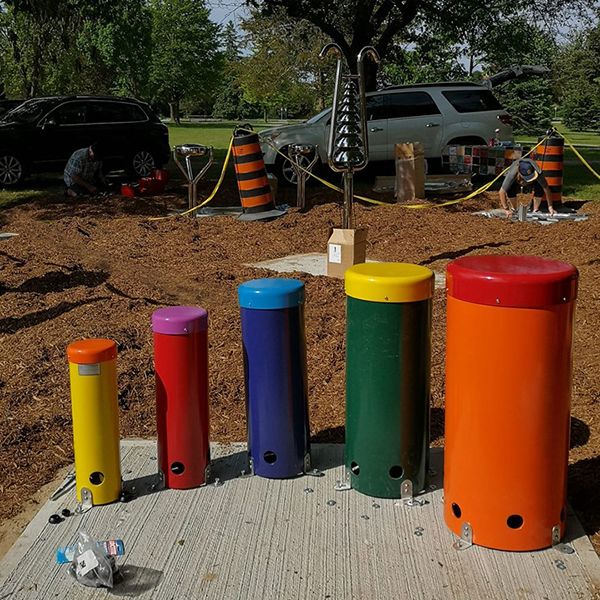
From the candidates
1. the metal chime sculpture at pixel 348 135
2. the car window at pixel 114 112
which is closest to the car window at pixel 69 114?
the car window at pixel 114 112

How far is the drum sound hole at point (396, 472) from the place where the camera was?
369 cm

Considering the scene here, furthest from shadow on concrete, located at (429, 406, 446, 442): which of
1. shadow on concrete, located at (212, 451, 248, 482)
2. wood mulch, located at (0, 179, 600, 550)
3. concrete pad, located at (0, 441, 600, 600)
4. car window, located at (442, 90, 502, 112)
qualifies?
car window, located at (442, 90, 502, 112)

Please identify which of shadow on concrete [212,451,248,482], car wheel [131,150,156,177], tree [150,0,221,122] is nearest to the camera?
shadow on concrete [212,451,248,482]

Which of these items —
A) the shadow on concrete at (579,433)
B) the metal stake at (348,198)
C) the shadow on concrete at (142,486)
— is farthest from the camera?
the metal stake at (348,198)

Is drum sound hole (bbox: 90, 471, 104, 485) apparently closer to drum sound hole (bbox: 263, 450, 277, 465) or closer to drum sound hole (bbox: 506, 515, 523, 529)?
drum sound hole (bbox: 263, 450, 277, 465)

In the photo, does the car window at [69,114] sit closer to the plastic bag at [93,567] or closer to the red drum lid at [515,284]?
the plastic bag at [93,567]

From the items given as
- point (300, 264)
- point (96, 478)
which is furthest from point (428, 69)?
point (96, 478)

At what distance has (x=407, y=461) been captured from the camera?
367cm

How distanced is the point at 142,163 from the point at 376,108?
507 centimetres

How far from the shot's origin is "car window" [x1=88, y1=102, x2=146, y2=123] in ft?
56.5

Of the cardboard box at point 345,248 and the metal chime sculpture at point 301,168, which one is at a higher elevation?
the metal chime sculpture at point 301,168

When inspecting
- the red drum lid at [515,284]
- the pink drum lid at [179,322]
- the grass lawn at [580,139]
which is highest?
the red drum lid at [515,284]

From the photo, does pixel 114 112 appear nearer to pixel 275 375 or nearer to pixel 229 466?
pixel 229 466

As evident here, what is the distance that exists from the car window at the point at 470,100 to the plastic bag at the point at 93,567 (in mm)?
14730
